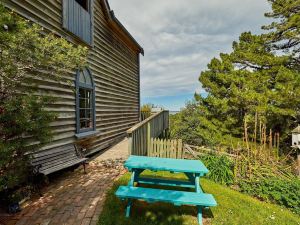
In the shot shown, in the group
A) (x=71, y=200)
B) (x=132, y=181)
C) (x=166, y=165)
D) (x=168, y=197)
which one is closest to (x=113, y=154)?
(x=71, y=200)

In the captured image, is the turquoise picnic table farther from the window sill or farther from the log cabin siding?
the window sill

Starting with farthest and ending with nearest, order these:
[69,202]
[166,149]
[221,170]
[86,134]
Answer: [166,149], [86,134], [221,170], [69,202]

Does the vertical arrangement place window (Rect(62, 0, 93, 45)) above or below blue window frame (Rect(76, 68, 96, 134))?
above

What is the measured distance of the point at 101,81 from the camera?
942 cm

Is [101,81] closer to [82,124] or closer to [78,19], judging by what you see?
[82,124]

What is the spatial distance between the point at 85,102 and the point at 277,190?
6.45 m

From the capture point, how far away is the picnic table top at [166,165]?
13.5 feet

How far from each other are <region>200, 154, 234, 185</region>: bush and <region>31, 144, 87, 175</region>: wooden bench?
360 cm

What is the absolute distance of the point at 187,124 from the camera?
16.0m

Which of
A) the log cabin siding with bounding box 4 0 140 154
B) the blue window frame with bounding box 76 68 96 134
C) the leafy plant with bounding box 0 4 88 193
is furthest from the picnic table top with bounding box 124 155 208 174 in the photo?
the blue window frame with bounding box 76 68 96 134

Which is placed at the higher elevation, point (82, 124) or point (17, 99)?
point (17, 99)

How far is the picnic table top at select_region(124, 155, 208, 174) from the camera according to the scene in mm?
4109

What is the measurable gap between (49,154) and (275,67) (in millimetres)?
11986

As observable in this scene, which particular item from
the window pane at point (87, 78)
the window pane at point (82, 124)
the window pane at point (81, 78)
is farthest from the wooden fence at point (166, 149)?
the window pane at point (81, 78)
